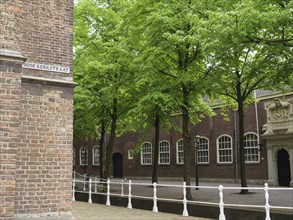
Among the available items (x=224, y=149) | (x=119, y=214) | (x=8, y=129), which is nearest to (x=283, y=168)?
(x=224, y=149)

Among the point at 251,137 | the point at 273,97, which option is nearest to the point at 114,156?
the point at 251,137

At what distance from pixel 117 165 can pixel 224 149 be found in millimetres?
15152

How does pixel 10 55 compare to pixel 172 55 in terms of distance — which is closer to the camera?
pixel 10 55

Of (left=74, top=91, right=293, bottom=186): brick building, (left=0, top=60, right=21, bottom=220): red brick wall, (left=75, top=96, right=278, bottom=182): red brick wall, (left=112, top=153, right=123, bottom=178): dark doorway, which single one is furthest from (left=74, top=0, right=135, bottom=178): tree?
(left=112, top=153, right=123, bottom=178): dark doorway

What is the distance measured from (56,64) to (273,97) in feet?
61.9

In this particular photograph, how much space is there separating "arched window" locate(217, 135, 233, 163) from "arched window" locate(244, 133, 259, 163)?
1.55 meters

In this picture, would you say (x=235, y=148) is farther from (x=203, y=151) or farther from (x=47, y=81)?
(x=47, y=81)

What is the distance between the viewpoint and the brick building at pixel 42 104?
904 cm

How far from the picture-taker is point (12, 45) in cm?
832

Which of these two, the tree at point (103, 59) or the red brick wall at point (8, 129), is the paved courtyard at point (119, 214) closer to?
the red brick wall at point (8, 129)

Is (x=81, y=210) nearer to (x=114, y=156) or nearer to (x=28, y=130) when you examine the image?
(x=28, y=130)

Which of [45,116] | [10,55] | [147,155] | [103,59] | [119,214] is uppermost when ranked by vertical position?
[103,59]

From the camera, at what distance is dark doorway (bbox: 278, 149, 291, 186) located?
24844mm

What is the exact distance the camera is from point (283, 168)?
82.5 ft
